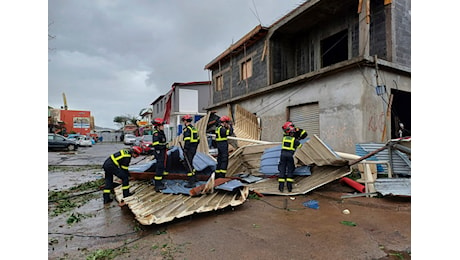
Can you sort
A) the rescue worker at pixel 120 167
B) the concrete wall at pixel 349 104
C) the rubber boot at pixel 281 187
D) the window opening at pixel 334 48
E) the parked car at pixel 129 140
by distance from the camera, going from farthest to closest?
the parked car at pixel 129 140 → the window opening at pixel 334 48 → the concrete wall at pixel 349 104 → the rubber boot at pixel 281 187 → the rescue worker at pixel 120 167

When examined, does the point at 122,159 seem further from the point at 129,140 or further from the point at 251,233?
the point at 129,140

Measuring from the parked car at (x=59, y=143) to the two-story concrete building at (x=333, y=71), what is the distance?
54.4 feet

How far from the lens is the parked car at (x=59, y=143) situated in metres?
20.9

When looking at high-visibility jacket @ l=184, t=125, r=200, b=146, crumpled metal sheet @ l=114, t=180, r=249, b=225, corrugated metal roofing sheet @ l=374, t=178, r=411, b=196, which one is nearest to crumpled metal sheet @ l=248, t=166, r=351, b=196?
corrugated metal roofing sheet @ l=374, t=178, r=411, b=196

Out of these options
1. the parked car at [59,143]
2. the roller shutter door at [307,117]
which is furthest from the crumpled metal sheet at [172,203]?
the parked car at [59,143]

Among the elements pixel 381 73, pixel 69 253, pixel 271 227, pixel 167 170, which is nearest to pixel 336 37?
pixel 381 73

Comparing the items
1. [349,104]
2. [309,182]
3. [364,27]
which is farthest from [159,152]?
[364,27]

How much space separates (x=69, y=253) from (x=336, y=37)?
11.4 meters

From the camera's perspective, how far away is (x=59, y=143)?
2142cm

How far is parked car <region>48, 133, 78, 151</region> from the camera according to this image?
2094 centimetres

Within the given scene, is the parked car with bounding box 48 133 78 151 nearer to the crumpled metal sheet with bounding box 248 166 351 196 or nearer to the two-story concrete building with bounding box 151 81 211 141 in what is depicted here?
the two-story concrete building with bounding box 151 81 211 141

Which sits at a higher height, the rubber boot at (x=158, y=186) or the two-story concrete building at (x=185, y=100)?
the two-story concrete building at (x=185, y=100)

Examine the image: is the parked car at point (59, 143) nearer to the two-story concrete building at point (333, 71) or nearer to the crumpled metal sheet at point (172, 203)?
the two-story concrete building at point (333, 71)

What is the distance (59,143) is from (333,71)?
2256 centimetres
